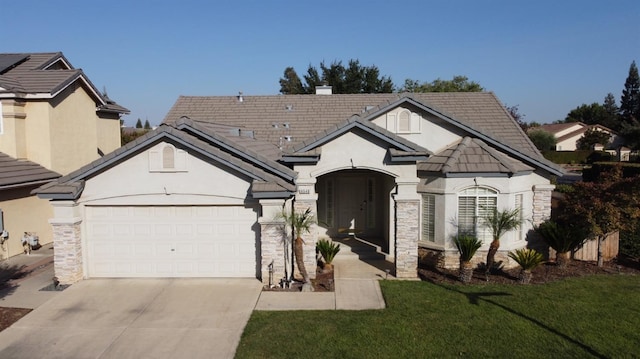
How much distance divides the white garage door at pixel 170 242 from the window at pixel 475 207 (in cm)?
645

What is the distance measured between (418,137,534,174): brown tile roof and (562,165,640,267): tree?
1777 millimetres

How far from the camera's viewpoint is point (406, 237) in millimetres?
13352

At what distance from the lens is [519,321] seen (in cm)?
1016

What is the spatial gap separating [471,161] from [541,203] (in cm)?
299

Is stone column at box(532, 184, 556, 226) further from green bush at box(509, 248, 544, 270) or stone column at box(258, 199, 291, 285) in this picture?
stone column at box(258, 199, 291, 285)

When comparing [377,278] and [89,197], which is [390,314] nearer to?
[377,278]

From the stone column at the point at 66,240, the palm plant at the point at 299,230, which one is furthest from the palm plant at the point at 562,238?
the stone column at the point at 66,240

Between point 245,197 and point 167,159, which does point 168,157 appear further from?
point 245,197

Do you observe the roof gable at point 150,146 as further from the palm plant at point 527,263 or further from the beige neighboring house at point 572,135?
the beige neighboring house at point 572,135

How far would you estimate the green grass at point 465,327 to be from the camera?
8.79 metres

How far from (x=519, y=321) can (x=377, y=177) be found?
28.4ft

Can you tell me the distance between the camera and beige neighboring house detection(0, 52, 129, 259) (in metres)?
16.1

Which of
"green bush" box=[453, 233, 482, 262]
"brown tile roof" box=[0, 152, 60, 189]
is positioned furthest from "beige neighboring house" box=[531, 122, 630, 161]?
"brown tile roof" box=[0, 152, 60, 189]

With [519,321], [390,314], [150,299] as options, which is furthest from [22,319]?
[519,321]
